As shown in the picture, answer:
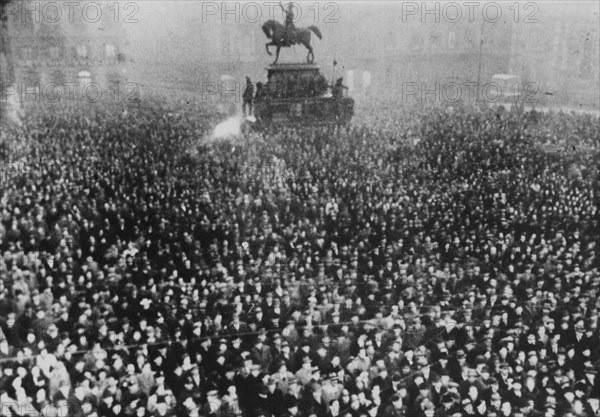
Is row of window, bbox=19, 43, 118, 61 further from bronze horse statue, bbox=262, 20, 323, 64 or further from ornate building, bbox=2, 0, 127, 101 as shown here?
bronze horse statue, bbox=262, 20, 323, 64

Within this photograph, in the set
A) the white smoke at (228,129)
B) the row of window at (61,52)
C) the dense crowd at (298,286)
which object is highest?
the row of window at (61,52)

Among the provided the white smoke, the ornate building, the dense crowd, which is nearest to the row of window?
the ornate building

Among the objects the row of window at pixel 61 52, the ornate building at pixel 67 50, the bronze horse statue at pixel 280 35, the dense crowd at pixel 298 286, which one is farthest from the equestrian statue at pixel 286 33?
the row of window at pixel 61 52

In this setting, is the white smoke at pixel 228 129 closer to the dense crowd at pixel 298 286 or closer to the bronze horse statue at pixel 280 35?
the bronze horse statue at pixel 280 35

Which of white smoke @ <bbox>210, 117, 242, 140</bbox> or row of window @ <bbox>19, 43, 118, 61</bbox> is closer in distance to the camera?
white smoke @ <bbox>210, 117, 242, 140</bbox>

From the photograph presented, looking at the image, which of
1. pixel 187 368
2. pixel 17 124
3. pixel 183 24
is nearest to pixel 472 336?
pixel 187 368

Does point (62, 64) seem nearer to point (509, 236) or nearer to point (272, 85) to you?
point (272, 85)

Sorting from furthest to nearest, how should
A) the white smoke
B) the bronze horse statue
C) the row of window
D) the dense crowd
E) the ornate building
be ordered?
the row of window, the ornate building, the bronze horse statue, the white smoke, the dense crowd

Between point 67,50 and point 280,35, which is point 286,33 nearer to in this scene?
point 280,35
